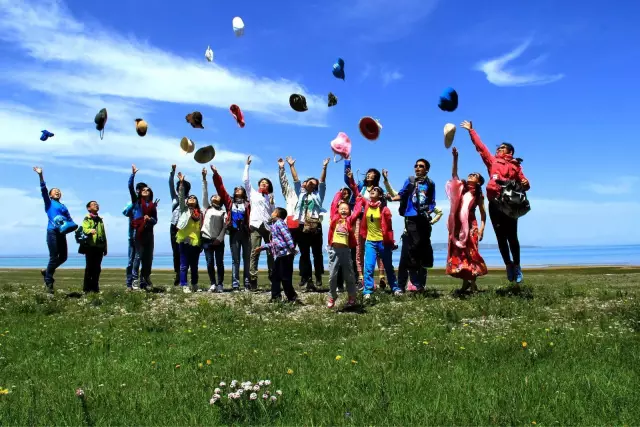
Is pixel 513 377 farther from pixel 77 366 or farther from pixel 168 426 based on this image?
pixel 77 366

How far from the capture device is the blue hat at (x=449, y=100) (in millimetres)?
12664

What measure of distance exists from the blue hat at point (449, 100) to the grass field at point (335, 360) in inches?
182

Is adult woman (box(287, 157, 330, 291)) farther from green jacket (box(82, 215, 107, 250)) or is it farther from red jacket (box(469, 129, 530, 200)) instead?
green jacket (box(82, 215, 107, 250))

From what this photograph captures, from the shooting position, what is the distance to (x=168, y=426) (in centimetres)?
495

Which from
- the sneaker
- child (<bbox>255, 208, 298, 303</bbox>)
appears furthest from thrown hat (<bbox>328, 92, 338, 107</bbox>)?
the sneaker

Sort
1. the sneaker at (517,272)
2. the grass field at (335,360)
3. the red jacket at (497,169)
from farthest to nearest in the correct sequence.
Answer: the sneaker at (517,272), the red jacket at (497,169), the grass field at (335,360)

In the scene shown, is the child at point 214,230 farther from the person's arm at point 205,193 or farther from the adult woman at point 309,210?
the adult woman at point 309,210

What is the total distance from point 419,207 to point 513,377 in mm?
6615

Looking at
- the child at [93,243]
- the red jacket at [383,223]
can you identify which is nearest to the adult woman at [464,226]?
the red jacket at [383,223]

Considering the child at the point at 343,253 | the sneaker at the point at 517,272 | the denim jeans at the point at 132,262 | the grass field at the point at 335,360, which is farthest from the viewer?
the denim jeans at the point at 132,262

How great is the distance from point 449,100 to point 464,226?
10.4 feet

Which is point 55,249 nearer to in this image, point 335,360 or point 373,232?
point 373,232

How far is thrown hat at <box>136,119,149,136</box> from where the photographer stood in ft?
49.1

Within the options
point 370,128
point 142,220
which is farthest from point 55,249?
point 370,128
